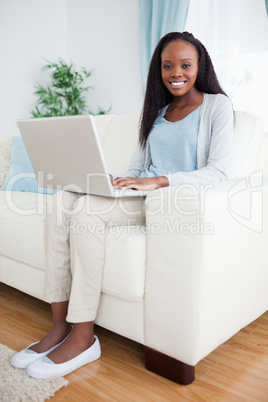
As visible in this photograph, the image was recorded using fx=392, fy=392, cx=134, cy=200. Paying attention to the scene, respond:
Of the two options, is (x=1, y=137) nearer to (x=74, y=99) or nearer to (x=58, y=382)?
(x=74, y=99)

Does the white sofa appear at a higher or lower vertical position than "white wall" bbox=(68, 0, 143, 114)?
lower

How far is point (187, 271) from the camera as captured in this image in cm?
100

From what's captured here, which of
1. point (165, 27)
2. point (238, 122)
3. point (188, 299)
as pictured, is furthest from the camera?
point (165, 27)

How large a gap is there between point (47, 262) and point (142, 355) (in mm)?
418

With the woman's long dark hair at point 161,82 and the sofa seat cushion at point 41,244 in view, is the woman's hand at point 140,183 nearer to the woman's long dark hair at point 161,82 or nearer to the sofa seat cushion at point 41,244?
the sofa seat cushion at point 41,244

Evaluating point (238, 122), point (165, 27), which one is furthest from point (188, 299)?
point (165, 27)

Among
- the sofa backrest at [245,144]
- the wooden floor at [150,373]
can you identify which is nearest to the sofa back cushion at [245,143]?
the sofa backrest at [245,144]

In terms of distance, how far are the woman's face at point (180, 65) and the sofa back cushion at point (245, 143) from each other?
23 cm

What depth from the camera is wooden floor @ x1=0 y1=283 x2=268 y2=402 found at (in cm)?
103

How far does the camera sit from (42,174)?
129 centimetres

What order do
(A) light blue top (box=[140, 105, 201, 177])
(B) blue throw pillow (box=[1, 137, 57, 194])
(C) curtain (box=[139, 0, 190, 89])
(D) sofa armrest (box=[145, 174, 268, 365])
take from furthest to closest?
(C) curtain (box=[139, 0, 190, 89]), (B) blue throw pillow (box=[1, 137, 57, 194]), (A) light blue top (box=[140, 105, 201, 177]), (D) sofa armrest (box=[145, 174, 268, 365])

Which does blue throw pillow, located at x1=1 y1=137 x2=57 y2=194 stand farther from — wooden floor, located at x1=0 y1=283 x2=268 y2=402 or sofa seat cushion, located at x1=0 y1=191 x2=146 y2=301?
wooden floor, located at x1=0 y1=283 x2=268 y2=402

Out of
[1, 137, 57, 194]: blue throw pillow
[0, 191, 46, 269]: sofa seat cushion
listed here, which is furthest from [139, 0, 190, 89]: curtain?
[0, 191, 46, 269]: sofa seat cushion

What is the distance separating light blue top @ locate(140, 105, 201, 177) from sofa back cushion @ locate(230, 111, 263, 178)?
160mm
